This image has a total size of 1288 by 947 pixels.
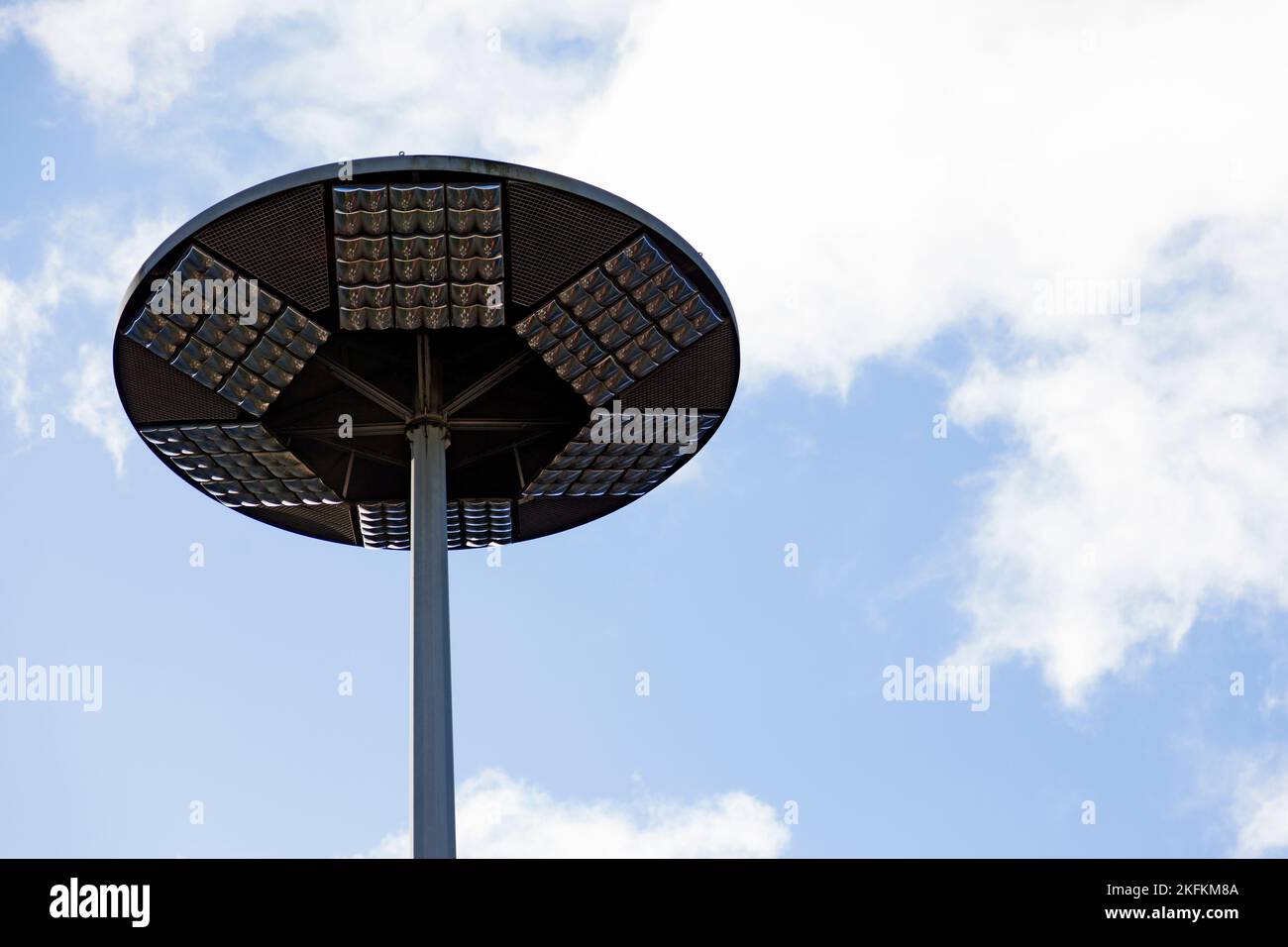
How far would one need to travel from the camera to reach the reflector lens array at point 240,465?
2692cm

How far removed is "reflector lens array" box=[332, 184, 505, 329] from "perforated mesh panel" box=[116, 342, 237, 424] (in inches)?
136

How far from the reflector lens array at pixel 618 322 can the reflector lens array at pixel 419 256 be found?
1068 millimetres

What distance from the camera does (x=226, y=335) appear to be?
2431 cm

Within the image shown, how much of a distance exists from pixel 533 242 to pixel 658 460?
7221 mm

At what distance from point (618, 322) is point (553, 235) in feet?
8.26

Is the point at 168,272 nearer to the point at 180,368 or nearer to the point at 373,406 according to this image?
the point at 180,368

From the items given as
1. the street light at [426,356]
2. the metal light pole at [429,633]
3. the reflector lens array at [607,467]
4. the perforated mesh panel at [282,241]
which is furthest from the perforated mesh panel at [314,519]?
the perforated mesh panel at [282,241]

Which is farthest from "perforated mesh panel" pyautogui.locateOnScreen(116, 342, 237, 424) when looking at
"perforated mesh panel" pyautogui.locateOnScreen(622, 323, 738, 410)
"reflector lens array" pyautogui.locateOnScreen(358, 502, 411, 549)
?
"perforated mesh panel" pyautogui.locateOnScreen(622, 323, 738, 410)

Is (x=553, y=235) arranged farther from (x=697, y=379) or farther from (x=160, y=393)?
(x=160, y=393)
